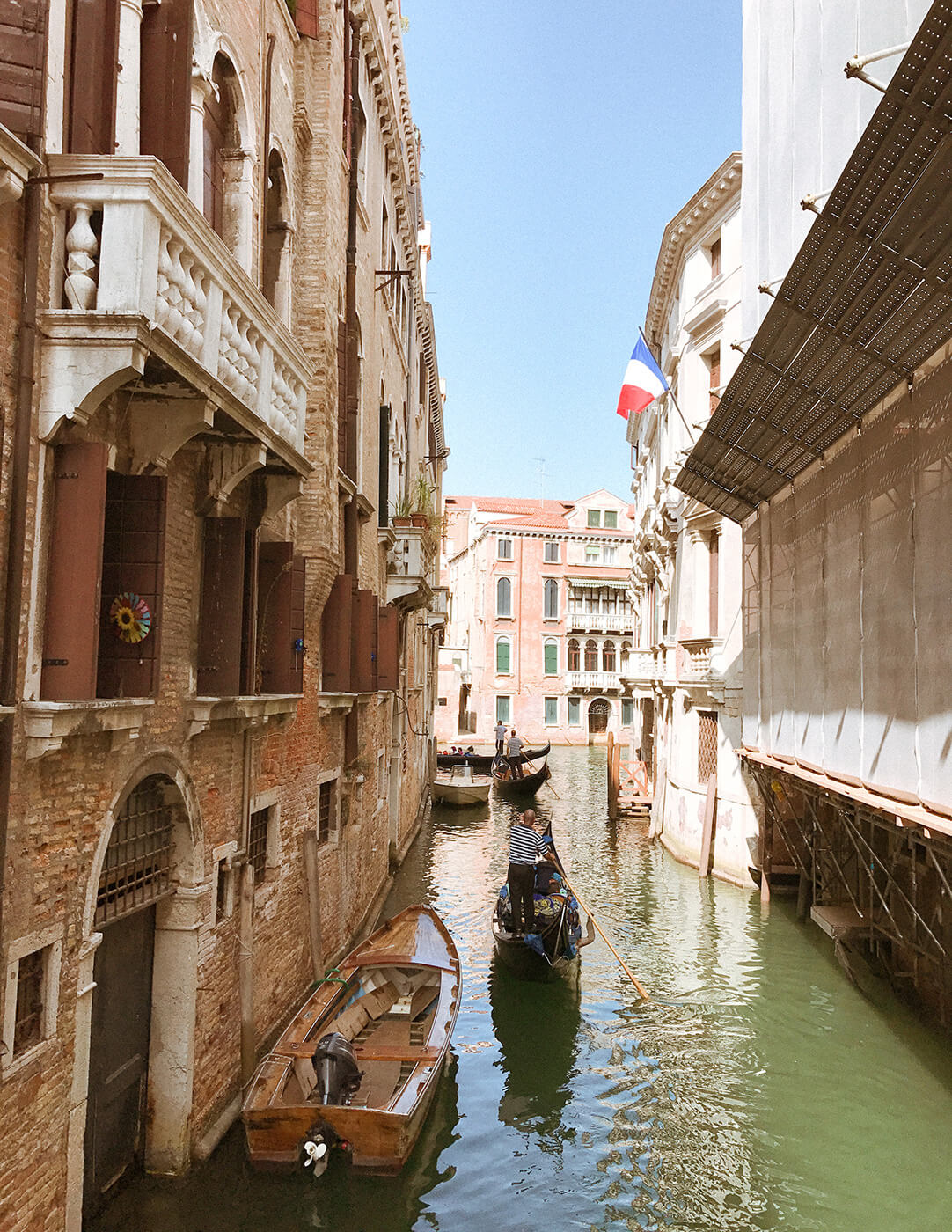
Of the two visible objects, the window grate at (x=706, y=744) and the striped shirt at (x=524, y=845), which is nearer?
the striped shirt at (x=524, y=845)

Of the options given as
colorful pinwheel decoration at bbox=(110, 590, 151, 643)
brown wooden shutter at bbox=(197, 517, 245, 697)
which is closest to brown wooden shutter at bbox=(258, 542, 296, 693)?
brown wooden shutter at bbox=(197, 517, 245, 697)

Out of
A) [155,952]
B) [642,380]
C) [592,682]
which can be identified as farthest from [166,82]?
[592,682]

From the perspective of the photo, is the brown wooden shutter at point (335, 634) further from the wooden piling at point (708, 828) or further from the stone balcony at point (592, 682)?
the stone balcony at point (592, 682)

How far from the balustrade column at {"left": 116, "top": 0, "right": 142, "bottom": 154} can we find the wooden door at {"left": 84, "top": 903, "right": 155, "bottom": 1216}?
3.88 m

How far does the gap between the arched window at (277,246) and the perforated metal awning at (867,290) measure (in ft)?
13.1

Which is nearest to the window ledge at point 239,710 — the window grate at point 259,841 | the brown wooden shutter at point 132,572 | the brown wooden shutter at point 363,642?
the window grate at point 259,841

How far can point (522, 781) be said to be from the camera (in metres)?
24.0

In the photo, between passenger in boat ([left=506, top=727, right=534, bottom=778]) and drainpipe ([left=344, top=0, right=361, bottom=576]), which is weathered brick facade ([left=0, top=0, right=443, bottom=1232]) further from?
passenger in boat ([left=506, top=727, right=534, bottom=778])

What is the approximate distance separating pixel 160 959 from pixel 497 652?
116ft

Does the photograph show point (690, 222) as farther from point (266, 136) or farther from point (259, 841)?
point (259, 841)

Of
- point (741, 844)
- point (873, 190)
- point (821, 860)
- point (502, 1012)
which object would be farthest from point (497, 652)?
point (873, 190)

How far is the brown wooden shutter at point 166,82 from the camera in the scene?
4863 millimetres

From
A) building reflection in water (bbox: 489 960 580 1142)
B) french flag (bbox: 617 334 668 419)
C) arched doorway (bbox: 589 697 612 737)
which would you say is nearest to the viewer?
building reflection in water (bbox: 489 960 580 1142)

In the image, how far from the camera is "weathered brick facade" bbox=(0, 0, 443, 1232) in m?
3.96
